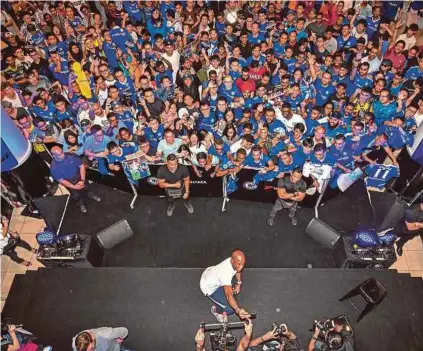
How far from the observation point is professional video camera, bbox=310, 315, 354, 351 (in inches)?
207

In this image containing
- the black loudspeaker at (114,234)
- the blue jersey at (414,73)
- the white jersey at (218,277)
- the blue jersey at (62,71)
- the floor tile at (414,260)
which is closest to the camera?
the white jersey at (218,277)

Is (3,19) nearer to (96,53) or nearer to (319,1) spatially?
(96,53)

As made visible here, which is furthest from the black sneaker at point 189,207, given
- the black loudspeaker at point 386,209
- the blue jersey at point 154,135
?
the black loudspeaker at point 386,209

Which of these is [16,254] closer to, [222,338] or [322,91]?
[222,338]

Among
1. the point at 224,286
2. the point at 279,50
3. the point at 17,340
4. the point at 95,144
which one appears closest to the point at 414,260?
the point at 224,286

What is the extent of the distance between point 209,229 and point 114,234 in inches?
67.3

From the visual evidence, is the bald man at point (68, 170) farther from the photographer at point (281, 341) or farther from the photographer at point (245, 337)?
the photographer at point (281, 341)

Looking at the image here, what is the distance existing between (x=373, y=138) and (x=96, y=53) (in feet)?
19.2

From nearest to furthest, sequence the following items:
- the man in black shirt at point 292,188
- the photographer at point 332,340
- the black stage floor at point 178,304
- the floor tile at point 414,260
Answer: the photographer at point 332,340 < the black stage floor at point 178,304 < the man in black shirt at point 292,188 < the floor tile at point 414,260

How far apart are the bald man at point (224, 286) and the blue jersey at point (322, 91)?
3.94m

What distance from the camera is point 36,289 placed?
665cm

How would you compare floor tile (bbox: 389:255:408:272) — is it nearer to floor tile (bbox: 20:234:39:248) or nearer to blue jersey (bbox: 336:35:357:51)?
blue jersey (bbox: 336:35:357:51)

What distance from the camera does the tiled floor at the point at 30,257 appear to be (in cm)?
751

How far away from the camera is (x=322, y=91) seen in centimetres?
803
